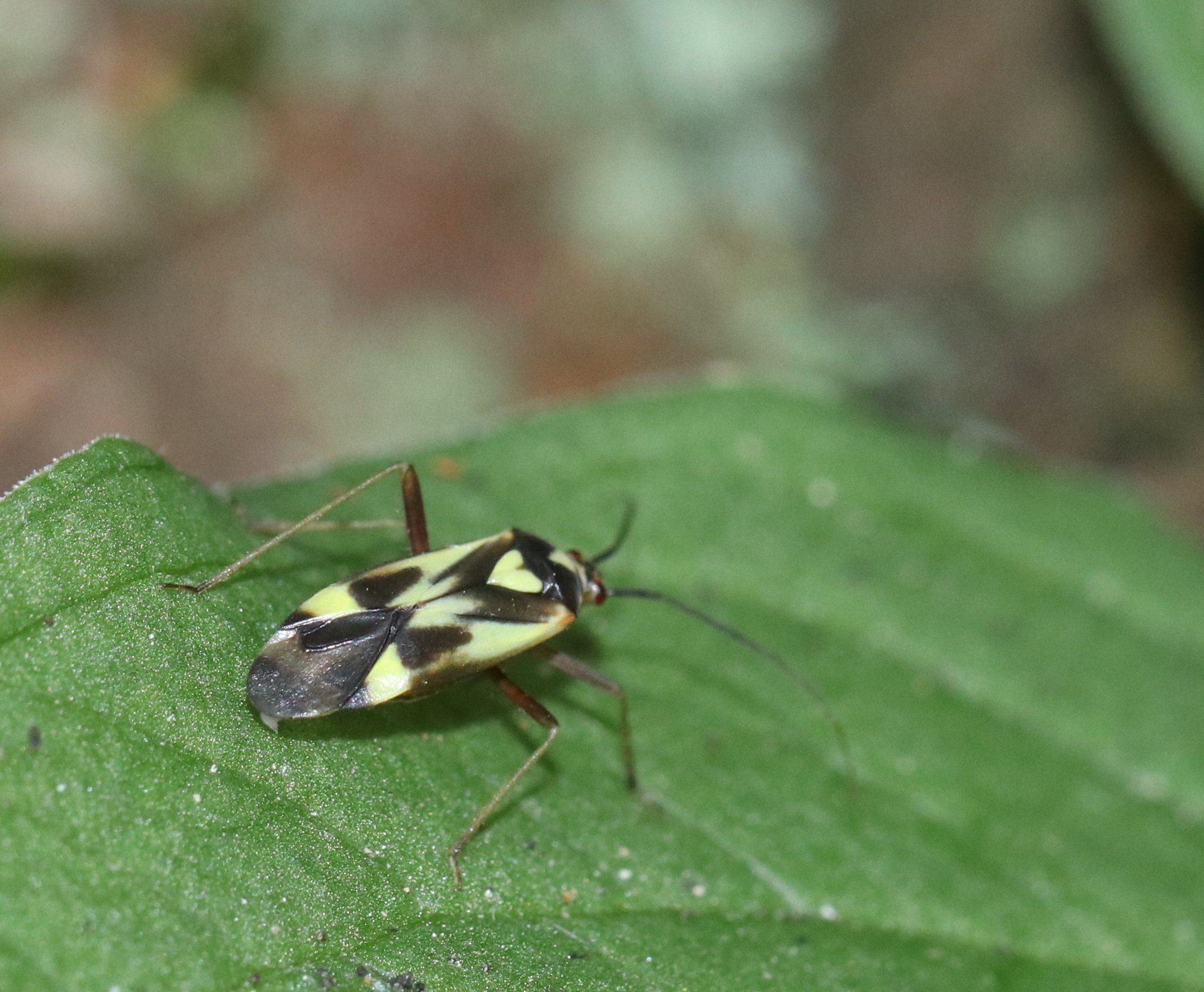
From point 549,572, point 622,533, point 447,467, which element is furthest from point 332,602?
point 622,533

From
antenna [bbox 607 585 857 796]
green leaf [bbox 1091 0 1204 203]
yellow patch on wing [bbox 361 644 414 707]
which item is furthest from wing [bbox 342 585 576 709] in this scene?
green leaf [bbox 1091 0 1204 203]

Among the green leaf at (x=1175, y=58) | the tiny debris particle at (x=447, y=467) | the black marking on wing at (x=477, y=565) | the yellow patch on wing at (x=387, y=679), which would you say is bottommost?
the yellow patch on wing at (x=387, y=679)

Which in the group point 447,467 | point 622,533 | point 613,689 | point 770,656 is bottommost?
point 770,656

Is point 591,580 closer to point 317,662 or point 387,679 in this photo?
point 387,679

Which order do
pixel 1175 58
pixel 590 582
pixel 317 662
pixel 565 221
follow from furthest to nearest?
1. pixel 565 221
2. pixel 1175 58
3. pixel 590 582
4. pixel 317 662

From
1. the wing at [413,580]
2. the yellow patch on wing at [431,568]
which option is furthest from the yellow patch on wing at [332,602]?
the yellow patch on wing at [431,568]

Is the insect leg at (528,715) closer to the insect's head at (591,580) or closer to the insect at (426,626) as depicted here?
the insect at (426,626)

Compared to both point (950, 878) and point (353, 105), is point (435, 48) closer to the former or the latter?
point (353, 105)
